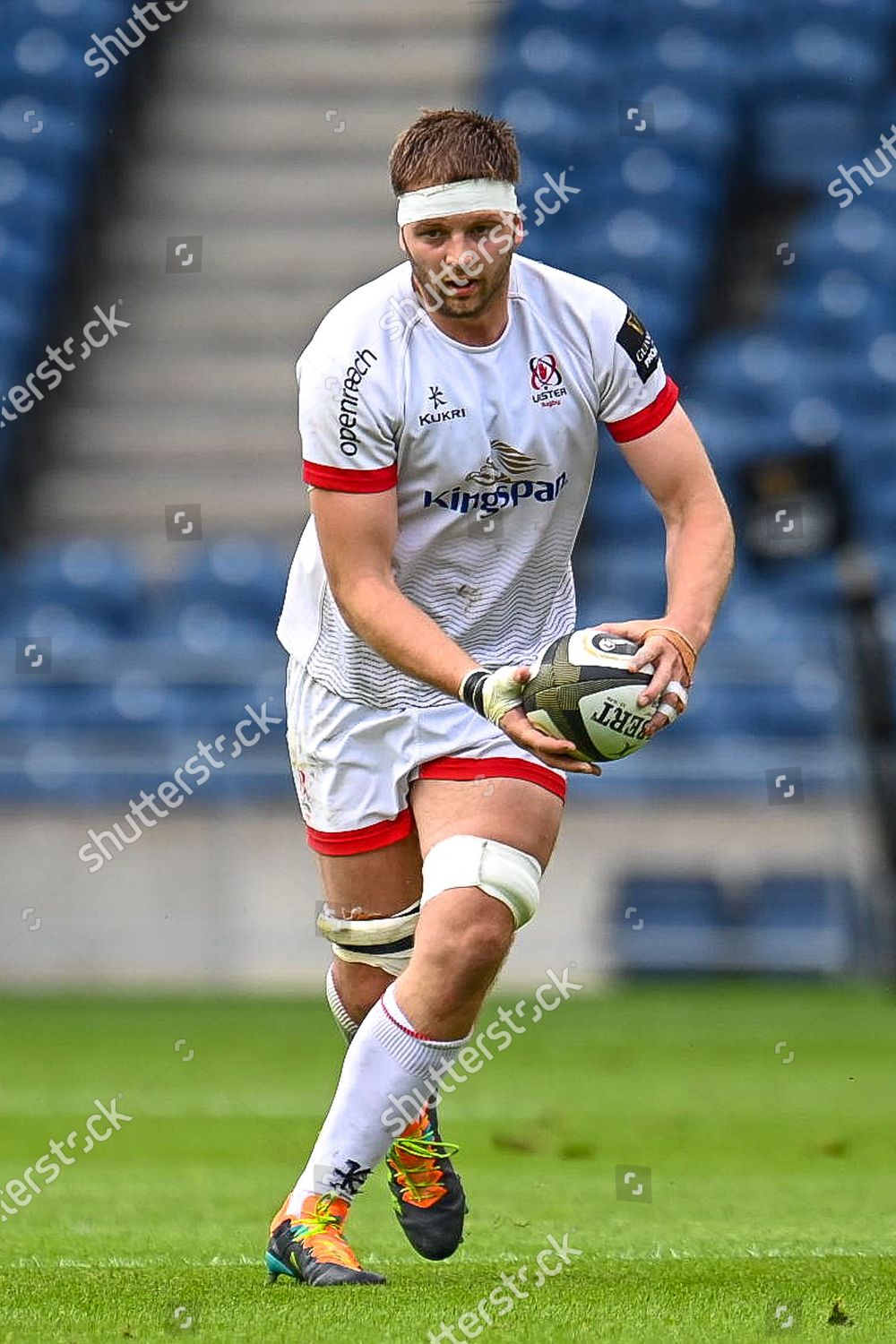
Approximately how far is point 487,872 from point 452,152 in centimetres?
142

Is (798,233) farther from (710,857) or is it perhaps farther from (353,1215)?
(353,1215)

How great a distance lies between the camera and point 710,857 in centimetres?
1219

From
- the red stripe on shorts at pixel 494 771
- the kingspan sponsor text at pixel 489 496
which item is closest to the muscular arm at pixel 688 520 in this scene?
the kingspan sponsor text at pixel 489 496

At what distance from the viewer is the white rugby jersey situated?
4.57 metres

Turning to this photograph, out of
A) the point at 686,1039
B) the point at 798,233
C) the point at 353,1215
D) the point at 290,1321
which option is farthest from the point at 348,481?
the point at 798,233

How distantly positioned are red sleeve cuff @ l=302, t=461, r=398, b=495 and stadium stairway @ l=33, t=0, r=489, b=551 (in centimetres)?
1105

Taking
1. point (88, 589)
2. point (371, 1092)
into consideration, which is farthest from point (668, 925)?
point (371, 1092)

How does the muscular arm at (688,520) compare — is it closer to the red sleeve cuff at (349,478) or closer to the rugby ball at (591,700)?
the rugby ball at (591,700)

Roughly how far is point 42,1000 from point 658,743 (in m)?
3.77

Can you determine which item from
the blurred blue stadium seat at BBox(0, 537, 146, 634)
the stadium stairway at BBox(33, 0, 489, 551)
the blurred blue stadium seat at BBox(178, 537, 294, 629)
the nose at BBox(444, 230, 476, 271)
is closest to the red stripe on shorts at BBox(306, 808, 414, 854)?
the nose at BBox(444, 230, 476, 271)

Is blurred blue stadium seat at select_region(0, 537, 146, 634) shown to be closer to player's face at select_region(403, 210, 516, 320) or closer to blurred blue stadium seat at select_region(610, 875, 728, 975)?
blurred blue stadium seat at select_region(610, 875, 728, 975)

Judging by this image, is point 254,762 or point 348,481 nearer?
point 348,481

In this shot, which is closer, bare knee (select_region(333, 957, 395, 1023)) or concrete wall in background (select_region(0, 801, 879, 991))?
bare knee (select_region(333, 957, 395, 1023))

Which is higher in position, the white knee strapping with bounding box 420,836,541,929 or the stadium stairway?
the white knee strapping with bounding box 420,836,541,929
